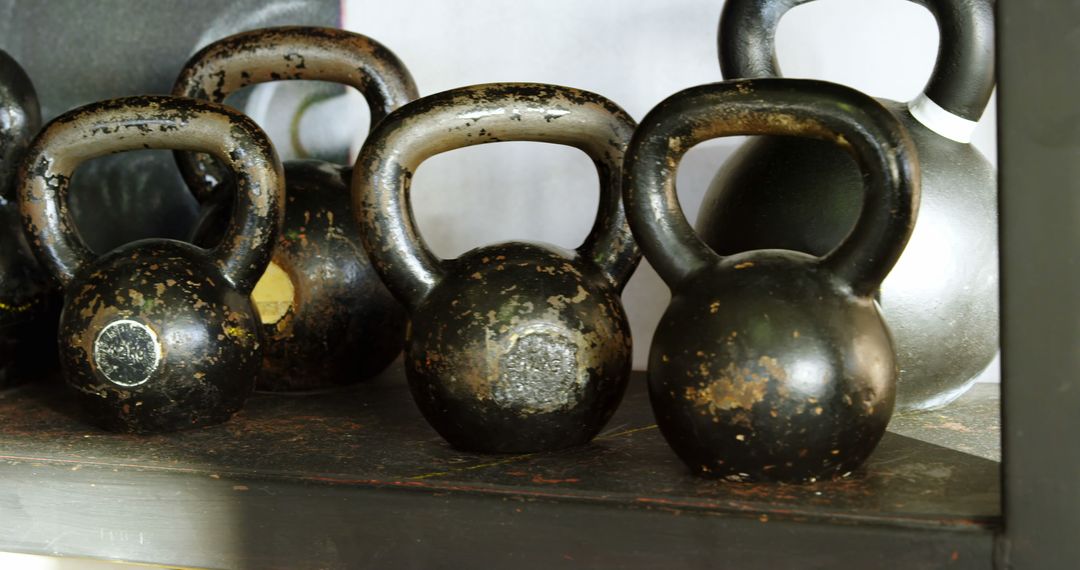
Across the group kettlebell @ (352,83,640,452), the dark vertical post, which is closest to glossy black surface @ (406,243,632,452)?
kettlebell @ (352,83,640,452)

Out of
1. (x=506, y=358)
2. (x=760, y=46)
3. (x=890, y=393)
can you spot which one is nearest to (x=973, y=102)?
(x=760, y=46)

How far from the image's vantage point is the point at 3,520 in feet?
2.68

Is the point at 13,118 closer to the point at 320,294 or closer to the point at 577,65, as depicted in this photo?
the point at 320,294

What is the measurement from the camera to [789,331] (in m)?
0.66

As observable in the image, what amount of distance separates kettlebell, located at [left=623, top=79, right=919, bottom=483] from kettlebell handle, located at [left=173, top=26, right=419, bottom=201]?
41cm

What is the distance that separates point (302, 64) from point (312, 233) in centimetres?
17

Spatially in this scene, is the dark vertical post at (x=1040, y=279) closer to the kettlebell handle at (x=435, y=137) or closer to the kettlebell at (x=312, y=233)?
the kettlebell handle at (x=435, y=137)

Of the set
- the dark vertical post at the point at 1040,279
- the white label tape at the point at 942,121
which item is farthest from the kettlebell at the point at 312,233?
the dark vertical post at the point at 1040,279

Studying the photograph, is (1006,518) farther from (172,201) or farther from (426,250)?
(172,201)

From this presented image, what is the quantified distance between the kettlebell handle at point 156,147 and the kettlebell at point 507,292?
0.13 m

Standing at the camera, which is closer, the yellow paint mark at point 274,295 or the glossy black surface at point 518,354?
the glossy black surface at point 518,354

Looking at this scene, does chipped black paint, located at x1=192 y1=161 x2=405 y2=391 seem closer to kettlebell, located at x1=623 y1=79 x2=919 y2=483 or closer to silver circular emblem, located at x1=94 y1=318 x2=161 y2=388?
silver circular emblem, located at x1=94 y1=318 x2=161 y2=388

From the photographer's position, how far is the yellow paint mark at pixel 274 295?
995mm

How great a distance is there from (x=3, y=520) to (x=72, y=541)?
0.07 m
